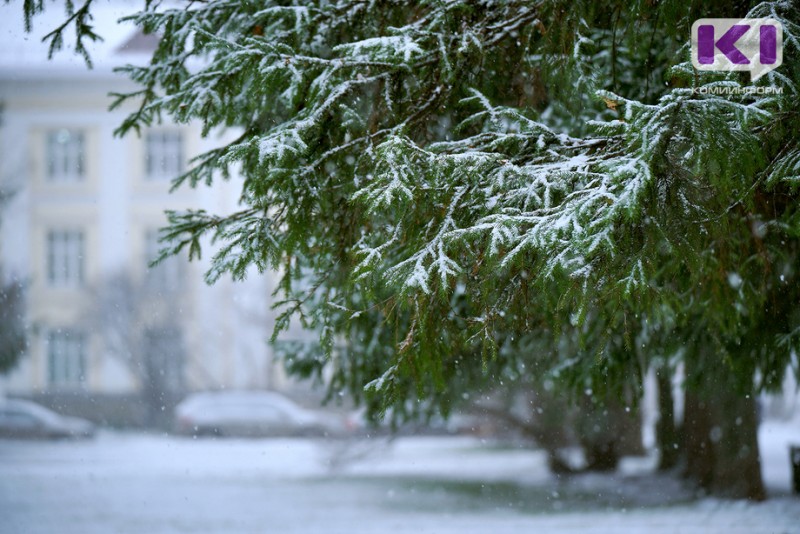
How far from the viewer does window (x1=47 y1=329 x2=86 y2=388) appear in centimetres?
2517

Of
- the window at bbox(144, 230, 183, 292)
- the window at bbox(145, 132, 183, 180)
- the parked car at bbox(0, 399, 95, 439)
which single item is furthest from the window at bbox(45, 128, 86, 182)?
the parked car at bbox(0, 399, 95, 439)

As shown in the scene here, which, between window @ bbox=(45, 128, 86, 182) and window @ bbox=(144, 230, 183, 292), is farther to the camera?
window @ bbox=(45, 128, 86, 182)

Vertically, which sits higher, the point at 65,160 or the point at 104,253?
the point at 65,160

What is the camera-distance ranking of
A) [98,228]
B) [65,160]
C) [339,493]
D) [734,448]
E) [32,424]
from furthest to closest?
[65,160] → [98,228] → [32,424] → [339,493] → [734,448]

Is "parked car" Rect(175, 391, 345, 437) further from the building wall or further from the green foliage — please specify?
the green foliage

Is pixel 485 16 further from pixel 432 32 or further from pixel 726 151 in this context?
pixel 726 151

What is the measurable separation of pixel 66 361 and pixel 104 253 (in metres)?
3.18

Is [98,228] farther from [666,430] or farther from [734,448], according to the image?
[734,448]

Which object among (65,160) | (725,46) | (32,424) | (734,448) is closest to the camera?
(725,46)

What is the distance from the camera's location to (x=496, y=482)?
1552 cm

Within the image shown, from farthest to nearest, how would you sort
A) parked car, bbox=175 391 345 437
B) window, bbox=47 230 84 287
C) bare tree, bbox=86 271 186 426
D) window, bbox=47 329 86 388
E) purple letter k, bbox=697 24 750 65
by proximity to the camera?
1. window, bbox=47 230 84 287
2. window, bbox=47 329 86 388
3. bare tree, bbox=86 271 186 426
4. parked car, bbox=175 391 345 437
5. purple letter k, bbox=697 24 750 65

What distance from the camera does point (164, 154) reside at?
25.9m

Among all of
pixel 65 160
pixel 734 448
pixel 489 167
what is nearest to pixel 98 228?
pixel 65 160

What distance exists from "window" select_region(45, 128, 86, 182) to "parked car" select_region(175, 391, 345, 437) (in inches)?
323
